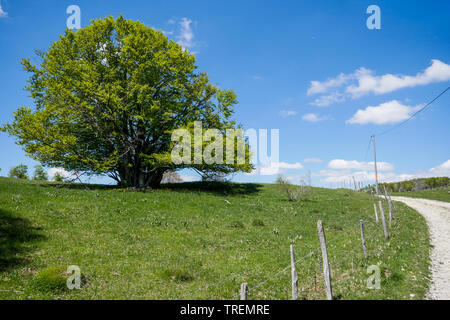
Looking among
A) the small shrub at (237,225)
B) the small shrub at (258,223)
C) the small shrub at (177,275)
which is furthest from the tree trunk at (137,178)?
the small shrub at (177,275)

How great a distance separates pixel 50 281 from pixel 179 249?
21.8 feet

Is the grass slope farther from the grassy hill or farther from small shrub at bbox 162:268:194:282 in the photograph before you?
small shrub at bbox 162:268:194:282

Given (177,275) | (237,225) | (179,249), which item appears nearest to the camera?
(177,275)

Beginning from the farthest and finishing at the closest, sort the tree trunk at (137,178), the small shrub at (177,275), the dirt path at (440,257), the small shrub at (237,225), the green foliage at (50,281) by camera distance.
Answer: the tree trunk at (137,178) → the small shrub at (237,225) → the small shrub at (177,275) → the dirt path at (440,257) → the green foliage at (50,281)

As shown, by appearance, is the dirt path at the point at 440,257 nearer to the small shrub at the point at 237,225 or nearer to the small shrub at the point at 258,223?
the small shrub at the point at 258,223

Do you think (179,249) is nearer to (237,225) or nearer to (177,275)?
(177,275)

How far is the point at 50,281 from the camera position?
1101 centimetres

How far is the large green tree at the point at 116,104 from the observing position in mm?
31500

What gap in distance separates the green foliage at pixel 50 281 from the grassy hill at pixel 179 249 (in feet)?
0.38

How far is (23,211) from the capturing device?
743 inches

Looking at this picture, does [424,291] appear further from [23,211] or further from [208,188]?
[208,188]

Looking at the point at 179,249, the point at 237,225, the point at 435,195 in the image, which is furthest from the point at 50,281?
the point at 435,195

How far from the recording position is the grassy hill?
11.2 metres
